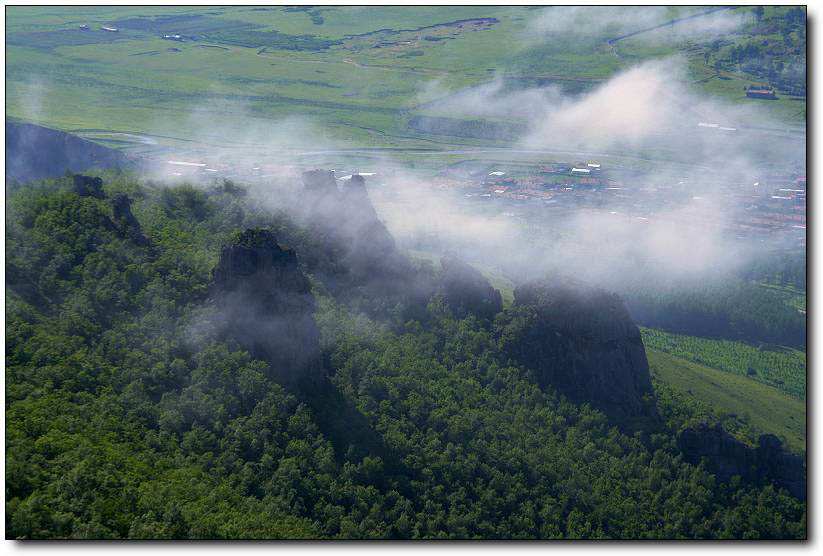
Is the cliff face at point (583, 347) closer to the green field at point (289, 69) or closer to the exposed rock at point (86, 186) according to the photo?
the exposed rock at point (86, 186)

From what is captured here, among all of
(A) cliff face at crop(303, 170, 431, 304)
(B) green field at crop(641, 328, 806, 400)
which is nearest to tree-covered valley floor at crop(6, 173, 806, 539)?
(A) cliff face at crop(303, 170, 431, 304)

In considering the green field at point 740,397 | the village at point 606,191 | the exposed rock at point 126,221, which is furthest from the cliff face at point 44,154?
the green field at point 740,397

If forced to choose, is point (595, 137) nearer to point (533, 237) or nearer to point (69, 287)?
point (533, 237)

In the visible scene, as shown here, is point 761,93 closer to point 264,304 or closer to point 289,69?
point 289,69

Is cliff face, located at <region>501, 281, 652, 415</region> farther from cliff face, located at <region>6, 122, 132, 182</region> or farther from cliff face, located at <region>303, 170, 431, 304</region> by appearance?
cliff face, located at <region>6, 122, 132, 182</region>

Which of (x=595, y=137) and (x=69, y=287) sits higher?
(x=69, y=287)

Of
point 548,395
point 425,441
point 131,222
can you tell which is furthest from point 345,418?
point 131,222

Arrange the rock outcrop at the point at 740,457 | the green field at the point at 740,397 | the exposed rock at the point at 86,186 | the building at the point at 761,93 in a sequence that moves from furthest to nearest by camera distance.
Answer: the building at the point at 761,93, the green field at the point at 740,397, the exposed rock at the point at 86,186, the rock outcrop at the point at 740,457
